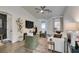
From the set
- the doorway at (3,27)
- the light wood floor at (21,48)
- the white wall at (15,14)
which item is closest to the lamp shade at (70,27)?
the light wood floor at (21,48)

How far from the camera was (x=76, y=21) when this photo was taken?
209 cm

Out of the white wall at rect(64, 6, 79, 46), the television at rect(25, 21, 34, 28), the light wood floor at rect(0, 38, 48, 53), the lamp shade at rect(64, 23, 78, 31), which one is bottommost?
the light wood floor at rect(0, 38, 48, 53)

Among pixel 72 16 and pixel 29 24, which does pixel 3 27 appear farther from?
pixel 72 16

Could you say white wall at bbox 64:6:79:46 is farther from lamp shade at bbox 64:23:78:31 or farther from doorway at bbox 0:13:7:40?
doorway at bbox 0:13:7:40

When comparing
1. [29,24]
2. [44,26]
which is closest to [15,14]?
[29,24]

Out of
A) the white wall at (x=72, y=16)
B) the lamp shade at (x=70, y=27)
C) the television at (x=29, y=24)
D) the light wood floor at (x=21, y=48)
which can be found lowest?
the light wood floor at (x=21, y=48)

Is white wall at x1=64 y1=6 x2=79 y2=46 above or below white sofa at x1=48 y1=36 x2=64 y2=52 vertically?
above

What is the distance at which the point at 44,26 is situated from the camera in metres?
2.15

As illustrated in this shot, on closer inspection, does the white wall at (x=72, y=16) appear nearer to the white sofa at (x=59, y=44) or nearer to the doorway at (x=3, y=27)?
the white sofa at (x=59, y=44)

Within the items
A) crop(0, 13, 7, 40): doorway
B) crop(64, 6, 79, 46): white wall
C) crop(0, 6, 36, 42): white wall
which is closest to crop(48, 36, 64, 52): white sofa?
crop(64, 6, 79, 46): white wall

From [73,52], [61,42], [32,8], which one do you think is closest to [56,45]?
[61,42]

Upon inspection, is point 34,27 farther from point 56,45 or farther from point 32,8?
point 56,45

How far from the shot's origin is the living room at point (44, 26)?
2080mm

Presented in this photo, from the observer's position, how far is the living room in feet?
6.82
